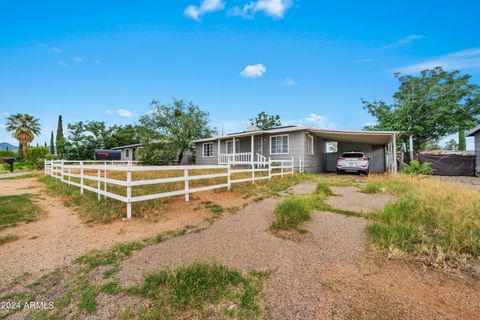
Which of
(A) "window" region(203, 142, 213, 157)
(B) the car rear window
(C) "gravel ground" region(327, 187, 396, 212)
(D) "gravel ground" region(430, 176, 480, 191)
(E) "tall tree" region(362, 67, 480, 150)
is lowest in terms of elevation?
(C) "gravel ground" region(327, 187, 396, 212)

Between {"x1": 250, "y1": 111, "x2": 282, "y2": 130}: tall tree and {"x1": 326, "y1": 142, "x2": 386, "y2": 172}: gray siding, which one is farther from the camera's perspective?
{"x1": 250, "y1": 111, "x2": 282, "y2": 130}: tall tree

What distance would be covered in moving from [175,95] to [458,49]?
26131mm

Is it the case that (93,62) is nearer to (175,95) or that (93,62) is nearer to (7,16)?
(7,16)

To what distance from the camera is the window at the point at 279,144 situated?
48.1ft

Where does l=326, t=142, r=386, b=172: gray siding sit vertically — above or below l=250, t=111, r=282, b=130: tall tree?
below

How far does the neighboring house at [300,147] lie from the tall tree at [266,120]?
2142 centimetres

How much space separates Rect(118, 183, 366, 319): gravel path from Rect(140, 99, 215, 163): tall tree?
16.3 metres

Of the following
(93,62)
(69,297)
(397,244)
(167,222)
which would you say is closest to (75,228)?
(167,222)

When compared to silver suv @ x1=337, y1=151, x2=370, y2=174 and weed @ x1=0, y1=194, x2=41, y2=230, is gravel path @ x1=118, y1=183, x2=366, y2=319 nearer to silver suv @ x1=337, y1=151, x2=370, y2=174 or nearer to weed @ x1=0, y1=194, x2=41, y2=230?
weed @ x1=0, y1=194, x2=41, y2=230

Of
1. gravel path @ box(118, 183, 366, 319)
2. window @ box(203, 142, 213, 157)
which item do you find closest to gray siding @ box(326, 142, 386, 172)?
window @ box(203, 142, 213, 157)

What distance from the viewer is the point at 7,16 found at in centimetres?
978

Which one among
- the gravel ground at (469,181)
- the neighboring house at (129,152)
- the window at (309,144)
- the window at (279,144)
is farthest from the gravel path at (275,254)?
the neighboring house at (129,152)

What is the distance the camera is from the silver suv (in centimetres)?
1295

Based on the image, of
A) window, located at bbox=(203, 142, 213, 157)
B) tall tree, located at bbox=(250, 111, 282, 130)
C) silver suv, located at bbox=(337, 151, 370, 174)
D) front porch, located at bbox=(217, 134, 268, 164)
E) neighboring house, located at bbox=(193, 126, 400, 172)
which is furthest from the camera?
tall tree, located at bbox=(250, 111, 282, 130)
